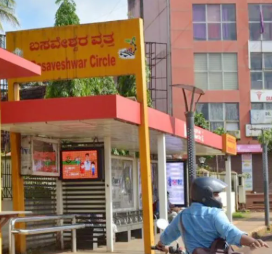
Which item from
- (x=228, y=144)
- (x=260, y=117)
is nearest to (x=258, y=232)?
(x=228, y=144)

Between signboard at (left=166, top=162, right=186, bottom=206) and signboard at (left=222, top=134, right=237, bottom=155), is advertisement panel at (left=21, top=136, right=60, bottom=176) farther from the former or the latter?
signboard at (left=222, top=134, right=237, bottom=155)

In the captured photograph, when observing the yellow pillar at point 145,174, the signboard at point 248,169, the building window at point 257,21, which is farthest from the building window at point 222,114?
the yellow pillar at point 145,174

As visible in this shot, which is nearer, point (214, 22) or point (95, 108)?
point (95, 108)

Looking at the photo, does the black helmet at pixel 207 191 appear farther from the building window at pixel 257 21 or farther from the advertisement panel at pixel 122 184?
the building window at pixel 257 21

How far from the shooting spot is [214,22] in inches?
1718

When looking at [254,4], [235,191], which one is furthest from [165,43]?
[235,191]

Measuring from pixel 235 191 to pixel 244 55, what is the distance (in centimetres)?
1073

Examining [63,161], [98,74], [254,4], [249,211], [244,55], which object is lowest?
[249,211]

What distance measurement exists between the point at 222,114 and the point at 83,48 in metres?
29.2

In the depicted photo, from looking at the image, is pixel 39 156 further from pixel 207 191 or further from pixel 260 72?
pixel 260 72

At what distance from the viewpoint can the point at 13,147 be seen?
1440 centimetres

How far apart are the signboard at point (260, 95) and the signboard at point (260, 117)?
777mm

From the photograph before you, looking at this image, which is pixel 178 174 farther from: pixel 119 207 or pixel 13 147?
pixel 13 147

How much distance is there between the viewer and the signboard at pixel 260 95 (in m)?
43.1
